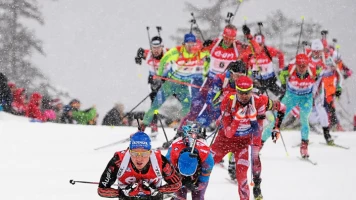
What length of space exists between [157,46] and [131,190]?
6.97 metres

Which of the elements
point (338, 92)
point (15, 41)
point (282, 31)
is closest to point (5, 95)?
point (338, 92)

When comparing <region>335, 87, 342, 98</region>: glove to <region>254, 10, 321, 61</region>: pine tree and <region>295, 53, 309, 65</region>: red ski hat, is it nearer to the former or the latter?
<region>295, 53, 309, 65</region>: red ski hat

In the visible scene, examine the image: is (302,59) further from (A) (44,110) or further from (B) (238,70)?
(A) (44,110)

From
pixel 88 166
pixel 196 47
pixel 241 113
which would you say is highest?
pixel 196 47

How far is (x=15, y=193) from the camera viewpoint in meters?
7.01

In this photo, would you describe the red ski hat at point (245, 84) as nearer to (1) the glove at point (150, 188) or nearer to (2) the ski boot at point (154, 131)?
(1) the glove at point (150, 188)

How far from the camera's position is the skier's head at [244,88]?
243 inches

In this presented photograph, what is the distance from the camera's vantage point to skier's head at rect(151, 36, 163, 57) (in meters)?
11.2

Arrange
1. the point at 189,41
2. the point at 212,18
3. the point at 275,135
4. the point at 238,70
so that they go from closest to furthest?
the point at 275,135, the point at 238,70, the point at 189,41, the point at 212,18

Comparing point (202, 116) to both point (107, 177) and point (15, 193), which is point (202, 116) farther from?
point (107, 177)

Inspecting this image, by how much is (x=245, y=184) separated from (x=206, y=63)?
16.7 ft

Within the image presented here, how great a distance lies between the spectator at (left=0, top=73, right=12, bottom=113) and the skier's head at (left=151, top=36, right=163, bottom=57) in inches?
163

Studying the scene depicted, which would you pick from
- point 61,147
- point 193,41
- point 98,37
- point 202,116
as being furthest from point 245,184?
point 98,37

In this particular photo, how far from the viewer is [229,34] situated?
9336mm
